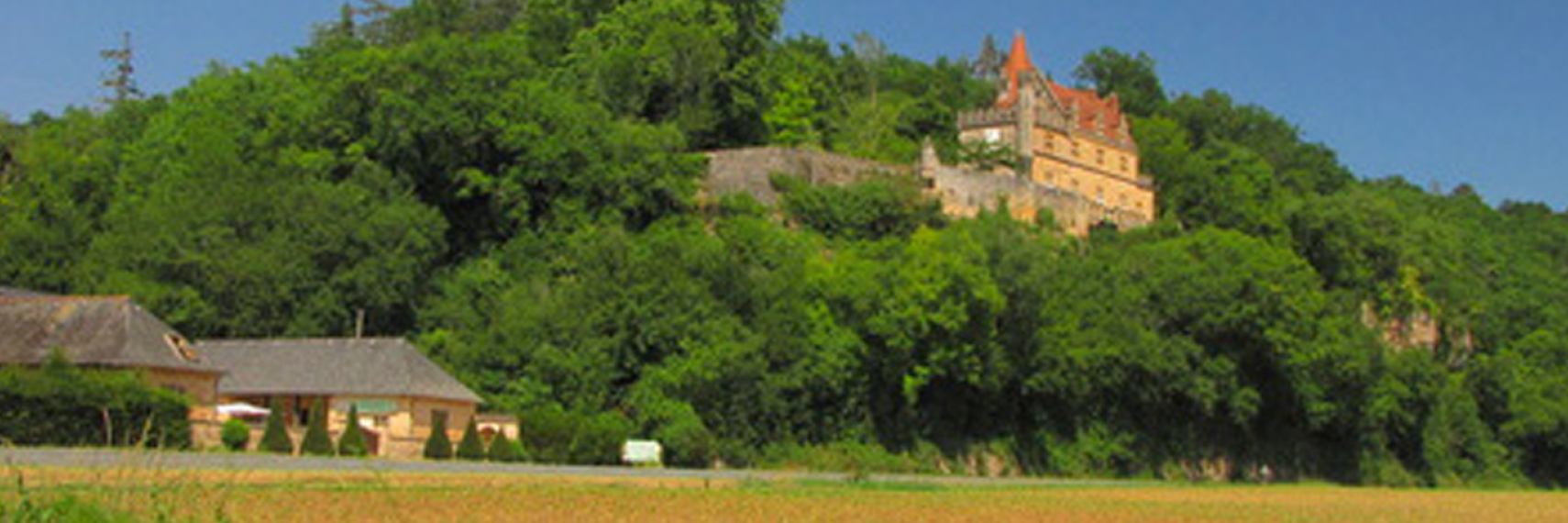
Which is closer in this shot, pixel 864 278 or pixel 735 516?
pixel 735 516

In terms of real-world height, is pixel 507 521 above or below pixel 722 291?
below

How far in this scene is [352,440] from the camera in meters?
47.5

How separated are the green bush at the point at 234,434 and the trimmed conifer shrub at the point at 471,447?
5.66 m

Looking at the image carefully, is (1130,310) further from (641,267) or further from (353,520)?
(353,520)

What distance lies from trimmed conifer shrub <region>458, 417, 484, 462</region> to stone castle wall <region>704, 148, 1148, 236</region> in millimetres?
21379

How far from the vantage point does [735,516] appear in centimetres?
2731

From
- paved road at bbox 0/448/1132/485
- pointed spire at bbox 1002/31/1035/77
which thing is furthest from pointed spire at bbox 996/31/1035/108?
paved road at bbox 0/448/1132/485

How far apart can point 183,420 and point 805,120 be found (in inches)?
1459

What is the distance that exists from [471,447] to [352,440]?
3.38m

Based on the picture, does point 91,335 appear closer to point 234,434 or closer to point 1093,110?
point 234,434

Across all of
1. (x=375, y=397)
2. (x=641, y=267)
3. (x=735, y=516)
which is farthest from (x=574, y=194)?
(x=735, y=516)

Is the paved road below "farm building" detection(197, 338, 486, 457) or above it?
below

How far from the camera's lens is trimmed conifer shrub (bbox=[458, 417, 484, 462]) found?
49.2 m

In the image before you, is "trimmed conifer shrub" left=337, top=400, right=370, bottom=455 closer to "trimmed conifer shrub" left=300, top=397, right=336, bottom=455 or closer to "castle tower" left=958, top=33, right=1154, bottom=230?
"trimmed conifer shrub" left=300, top=397, right=336, bottom=455
